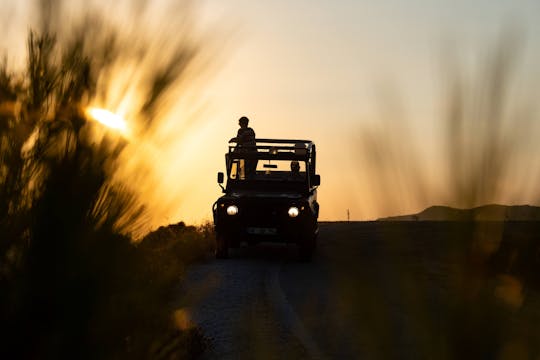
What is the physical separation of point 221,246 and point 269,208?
137 cm

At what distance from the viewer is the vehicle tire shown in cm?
1744

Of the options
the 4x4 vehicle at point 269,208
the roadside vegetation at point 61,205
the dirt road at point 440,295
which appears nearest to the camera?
the dirt road at point 440,295

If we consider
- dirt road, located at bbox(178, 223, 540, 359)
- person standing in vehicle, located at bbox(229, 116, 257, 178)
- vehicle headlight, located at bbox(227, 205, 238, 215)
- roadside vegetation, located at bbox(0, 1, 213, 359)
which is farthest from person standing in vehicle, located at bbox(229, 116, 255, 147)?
roadside vegetation, located at bbox(0, 1, 213, 359)

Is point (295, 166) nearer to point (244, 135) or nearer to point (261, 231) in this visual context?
point (244, 135)

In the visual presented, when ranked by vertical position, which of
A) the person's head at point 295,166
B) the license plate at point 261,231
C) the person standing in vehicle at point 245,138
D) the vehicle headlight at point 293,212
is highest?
the person standing in vehicle at point 245,138

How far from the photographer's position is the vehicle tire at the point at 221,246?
Result: 1744 centimetres

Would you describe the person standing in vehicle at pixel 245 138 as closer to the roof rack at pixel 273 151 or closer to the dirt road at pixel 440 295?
the roof rack at pixel 273 151

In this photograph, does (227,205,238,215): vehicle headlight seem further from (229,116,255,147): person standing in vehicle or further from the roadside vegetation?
the roadside vegetation

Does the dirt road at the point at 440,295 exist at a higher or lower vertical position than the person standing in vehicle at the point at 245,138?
lower

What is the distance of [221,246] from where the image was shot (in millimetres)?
17562

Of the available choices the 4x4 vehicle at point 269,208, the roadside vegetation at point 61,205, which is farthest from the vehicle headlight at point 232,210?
the roadside vegetation at point 61,205

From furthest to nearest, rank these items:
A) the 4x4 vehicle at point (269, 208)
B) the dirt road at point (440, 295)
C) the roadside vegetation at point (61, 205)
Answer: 1. the 4x4 vehicle at point (269, 208)
2. the roadside vegetation at point (61, 205)
3. the dirt road at point (440, 295)

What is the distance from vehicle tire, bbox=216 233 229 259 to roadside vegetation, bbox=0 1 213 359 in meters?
14.5

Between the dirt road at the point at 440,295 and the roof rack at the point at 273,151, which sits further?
the roof rack at the point at 273,151
